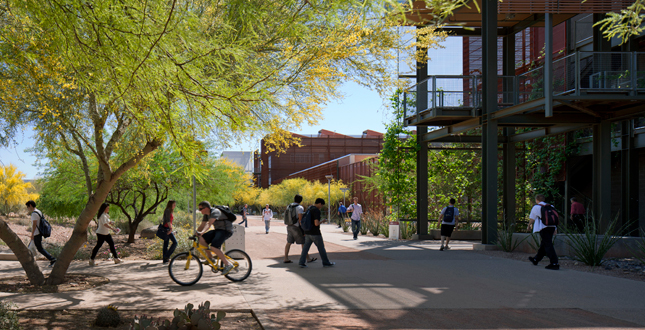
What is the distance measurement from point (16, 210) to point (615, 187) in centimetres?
4799

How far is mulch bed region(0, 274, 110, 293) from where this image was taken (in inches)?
331

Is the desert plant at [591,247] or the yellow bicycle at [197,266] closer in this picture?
the yellow bicycle at [197,266]

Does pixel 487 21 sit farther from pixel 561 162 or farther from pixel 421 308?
pixel 421 308

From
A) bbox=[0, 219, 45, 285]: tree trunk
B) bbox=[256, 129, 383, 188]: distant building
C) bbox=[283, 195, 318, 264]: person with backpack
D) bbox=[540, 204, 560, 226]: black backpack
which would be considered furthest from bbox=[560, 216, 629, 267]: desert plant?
bbox=[256, 129, 383, 188]: distant building

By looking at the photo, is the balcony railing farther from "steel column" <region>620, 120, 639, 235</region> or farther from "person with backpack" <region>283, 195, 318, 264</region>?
"person with backpack" <region>283, 195, 318, 264</region>

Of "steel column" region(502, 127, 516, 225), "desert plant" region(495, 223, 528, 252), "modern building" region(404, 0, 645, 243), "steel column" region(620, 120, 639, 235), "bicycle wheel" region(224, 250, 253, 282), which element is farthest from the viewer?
"steel column" region(502, 127, 516, 225)

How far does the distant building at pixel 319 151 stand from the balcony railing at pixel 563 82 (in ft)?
221

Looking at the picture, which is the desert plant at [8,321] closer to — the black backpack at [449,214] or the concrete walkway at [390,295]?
the concrete walkway at [390,295]

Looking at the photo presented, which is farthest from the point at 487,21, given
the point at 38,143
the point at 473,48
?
the point at 38,143

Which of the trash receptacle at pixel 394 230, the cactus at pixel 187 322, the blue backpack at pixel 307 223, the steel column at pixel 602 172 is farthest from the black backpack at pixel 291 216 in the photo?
the steel column at pixel 602 172

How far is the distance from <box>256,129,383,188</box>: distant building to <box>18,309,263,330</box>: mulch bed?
7870 centimetres

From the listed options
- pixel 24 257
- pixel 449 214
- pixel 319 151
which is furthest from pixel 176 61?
pixel 319 151

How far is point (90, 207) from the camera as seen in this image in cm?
914

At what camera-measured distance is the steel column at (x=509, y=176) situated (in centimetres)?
2111
